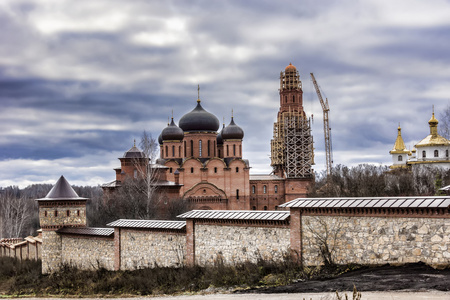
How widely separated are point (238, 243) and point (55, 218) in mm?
11156

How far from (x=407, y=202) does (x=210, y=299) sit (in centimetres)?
496

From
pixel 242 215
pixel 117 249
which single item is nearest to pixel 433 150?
pixel 117 249

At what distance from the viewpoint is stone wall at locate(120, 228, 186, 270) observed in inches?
A: 736

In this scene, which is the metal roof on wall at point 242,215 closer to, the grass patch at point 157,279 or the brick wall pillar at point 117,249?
the grass patch at point 157,279

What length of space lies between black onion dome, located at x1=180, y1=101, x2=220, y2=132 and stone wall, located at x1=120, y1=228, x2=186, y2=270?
124 ft

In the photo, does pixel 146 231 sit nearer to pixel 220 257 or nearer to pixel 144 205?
pixel 220 257

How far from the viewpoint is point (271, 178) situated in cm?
6228

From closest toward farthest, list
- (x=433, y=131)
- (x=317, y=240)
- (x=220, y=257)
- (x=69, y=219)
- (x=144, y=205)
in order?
(x=317, y=240) < (x=220, y=257) < (x=69, y=219) < (x=144, y=205) < (x=433, y=131)

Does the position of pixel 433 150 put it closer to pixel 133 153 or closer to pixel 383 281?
pixel 133 153

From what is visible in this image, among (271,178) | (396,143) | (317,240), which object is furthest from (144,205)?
(396,143)

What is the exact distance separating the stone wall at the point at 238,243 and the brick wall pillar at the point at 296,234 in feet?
0.97

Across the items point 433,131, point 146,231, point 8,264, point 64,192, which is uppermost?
point 433,131

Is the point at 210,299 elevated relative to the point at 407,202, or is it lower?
lower

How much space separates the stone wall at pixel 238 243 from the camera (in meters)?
15.7
